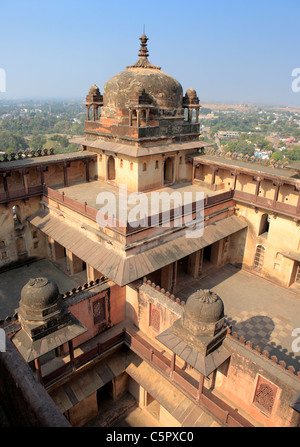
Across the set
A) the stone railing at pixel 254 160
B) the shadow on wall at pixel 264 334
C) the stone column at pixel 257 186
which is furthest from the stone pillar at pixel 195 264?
the stone railing at pixel 254 160

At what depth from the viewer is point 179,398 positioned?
49.6 feet

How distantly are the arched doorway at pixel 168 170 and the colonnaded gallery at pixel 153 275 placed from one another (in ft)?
0.37

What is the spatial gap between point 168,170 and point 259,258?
965 cm

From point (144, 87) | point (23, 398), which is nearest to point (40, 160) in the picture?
point (144, 87)

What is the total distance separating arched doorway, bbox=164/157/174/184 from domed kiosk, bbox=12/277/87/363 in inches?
584

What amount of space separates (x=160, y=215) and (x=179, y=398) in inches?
364

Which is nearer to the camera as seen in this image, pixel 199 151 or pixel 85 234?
pixel 85 234

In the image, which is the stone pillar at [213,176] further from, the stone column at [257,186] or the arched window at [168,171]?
the stone column at [257,186]

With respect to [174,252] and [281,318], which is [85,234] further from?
[281,318]

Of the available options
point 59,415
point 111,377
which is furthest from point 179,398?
point 59,415

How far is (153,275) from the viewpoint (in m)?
20.6

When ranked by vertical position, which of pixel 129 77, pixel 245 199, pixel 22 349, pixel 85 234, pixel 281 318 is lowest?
pixel 281 318

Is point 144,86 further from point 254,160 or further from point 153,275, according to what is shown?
point 153,275

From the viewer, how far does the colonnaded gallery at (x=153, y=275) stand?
41.1ft
